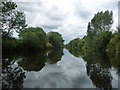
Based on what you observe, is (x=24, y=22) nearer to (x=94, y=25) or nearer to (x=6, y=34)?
(x=6, y=34)

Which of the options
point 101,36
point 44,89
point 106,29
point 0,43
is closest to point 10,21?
point 0,43

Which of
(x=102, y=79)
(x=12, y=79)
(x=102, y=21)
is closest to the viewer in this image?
(x=12, y=79)

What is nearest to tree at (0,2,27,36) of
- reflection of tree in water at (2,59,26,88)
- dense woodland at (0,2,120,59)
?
dense woodland at (0,2,120,59)

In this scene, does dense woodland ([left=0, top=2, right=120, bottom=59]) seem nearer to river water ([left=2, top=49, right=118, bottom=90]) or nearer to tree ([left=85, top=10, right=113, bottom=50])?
tree ([left=85, top=10, right=113, bottom=50])

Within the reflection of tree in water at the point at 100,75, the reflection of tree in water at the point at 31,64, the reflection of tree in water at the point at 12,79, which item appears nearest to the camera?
the reflection of tree in water at the point at 12,79

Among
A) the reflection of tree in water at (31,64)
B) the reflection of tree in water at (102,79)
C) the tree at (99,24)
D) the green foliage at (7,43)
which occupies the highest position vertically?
the tree at (99,24)

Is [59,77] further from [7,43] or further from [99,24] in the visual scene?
[99,24]

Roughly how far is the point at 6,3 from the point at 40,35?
36648mm

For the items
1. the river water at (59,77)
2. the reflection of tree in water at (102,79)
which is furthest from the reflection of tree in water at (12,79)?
the reflection of tree in water at (102,79)

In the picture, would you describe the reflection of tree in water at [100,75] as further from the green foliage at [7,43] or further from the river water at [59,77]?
the green foliage at [7,43]

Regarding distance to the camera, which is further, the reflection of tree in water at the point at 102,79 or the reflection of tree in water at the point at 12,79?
the reflection of tree in water at the point at 102,79

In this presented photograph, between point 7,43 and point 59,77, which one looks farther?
point 7,43

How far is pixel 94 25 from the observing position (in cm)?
7488

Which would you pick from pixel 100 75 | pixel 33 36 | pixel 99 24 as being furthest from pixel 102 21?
pixel 100 75
